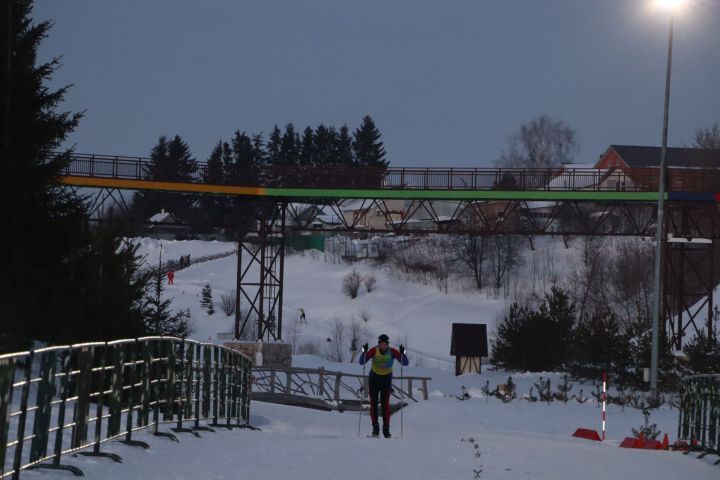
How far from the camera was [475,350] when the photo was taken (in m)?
58.0

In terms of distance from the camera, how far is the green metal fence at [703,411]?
55.5ft

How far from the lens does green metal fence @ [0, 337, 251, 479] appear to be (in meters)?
9.30

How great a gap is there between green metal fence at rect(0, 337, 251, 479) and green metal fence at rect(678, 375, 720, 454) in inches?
291

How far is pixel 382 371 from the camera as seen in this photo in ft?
61.1

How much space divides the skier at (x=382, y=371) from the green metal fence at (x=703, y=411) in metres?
4.71

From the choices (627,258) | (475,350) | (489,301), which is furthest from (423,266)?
(475,350)

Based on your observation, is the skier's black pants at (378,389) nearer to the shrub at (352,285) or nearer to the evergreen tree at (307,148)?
the shrub at (352,285)

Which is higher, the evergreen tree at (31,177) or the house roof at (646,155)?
the house roof at (646,155)

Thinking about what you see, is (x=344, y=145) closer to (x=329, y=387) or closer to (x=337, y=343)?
(x=337, y=343)

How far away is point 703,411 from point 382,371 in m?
5.11

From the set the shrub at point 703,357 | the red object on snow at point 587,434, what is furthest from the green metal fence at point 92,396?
the shrub at point 703,357

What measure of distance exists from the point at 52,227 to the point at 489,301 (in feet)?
230

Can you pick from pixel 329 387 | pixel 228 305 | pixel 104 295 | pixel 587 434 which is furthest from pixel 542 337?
pixel 228 305

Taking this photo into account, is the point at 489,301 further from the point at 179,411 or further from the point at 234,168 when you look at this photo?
the point at 179,411
